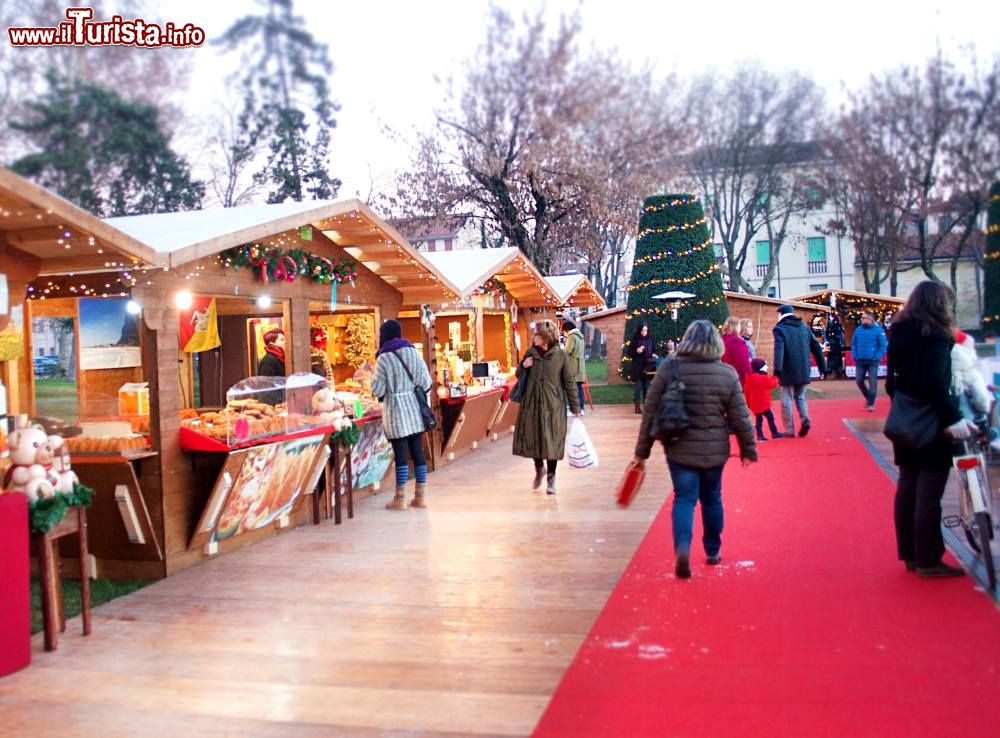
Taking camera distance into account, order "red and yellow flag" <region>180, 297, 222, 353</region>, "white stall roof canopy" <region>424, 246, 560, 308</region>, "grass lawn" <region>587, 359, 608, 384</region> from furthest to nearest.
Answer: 1. "grass lawn" <region>587, 359, 608, 384</region>
2. "white stall roof canopy" <region>424, 246, 560, 308</region>
3. "red and yellow flag" <region>180, 297, 222, 353</region>

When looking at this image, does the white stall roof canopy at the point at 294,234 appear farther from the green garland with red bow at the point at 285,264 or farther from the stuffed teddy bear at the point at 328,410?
the stuffed teddy bear at the point at 328,410

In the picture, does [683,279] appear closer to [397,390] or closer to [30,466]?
[397,390]

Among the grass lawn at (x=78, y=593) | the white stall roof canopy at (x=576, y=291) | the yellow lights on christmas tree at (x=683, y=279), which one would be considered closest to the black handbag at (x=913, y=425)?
the grass lawn at (x=78, y=593)

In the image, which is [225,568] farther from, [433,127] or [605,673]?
[433,127]

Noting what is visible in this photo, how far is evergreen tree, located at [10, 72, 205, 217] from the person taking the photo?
388 centimetres

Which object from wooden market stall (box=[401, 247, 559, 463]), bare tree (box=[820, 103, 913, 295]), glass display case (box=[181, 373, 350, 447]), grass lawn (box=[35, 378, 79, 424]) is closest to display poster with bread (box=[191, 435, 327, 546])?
glass display case (box=[181, 373, 350, 447])

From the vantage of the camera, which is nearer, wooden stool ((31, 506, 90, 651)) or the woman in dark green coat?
wooden stool ((31, 506, 90, 651))

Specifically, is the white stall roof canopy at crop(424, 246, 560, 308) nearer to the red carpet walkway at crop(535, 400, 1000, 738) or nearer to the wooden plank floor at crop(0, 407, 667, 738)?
the wooden plank floor at crop(0, 407, 667, 738)

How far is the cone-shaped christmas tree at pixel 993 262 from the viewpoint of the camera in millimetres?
2242

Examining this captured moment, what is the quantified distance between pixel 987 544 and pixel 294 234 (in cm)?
559

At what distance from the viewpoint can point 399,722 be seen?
3.46m

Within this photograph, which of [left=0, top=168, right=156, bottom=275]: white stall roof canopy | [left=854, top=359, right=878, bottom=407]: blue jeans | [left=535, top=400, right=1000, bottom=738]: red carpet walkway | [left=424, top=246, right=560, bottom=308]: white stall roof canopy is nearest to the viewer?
[left=535, top=400, right=1000, bottom=738]: red carpet walkway

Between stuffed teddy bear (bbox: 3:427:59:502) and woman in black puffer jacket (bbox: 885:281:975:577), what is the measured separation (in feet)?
14.8

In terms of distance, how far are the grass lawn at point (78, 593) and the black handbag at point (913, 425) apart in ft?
15.0
